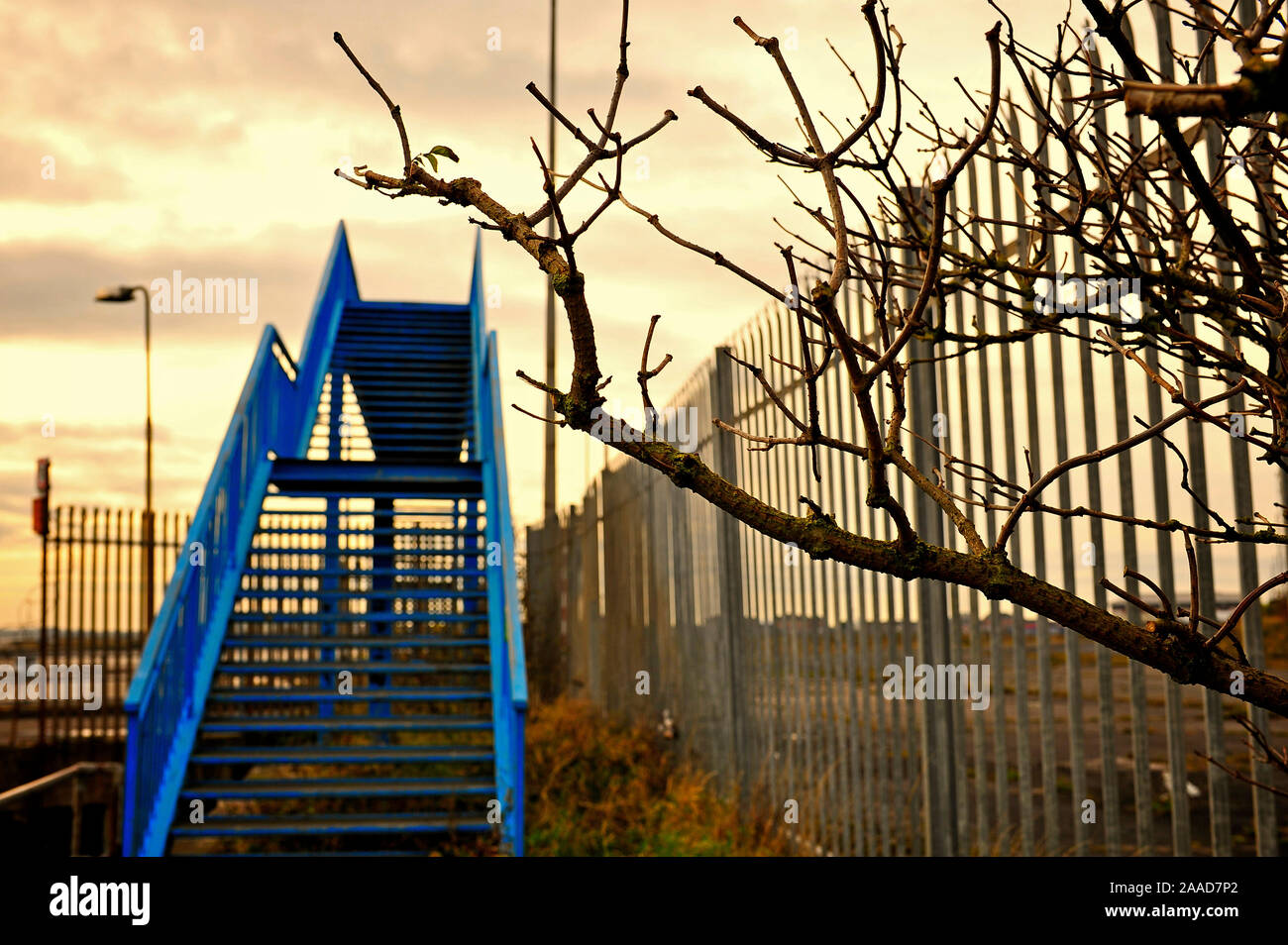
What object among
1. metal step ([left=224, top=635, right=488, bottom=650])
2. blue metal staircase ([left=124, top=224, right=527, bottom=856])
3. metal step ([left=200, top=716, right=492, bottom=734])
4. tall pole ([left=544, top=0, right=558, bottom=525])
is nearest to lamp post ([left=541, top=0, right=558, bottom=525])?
tall pole ([left=544, top=0, right=558, bottom=525])

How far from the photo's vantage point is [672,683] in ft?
32.7

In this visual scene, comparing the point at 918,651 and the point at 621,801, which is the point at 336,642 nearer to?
the point at 621,801

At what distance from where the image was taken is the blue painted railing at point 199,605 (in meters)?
6.10

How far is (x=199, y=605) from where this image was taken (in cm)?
756

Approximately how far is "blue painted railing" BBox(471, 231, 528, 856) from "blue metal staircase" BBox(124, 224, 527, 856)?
0.02 metres

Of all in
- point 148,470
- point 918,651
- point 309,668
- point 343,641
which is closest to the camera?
point 918,651

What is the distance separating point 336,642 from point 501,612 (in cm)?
122

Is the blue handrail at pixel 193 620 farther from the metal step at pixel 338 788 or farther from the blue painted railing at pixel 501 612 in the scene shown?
the blue painted railing at pixel 501 612

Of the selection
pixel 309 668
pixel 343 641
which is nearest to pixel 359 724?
pixel 309 668

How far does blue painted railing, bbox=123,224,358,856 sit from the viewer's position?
6.10m

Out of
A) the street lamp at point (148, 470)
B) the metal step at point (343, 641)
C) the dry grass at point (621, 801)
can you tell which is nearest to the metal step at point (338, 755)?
the dry grass at point (621, 801)

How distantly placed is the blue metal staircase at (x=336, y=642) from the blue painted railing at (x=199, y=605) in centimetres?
2

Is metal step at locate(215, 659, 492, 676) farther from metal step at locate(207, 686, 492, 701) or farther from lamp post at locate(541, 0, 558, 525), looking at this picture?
lamp post at locate(541, 0, 558, 525)
